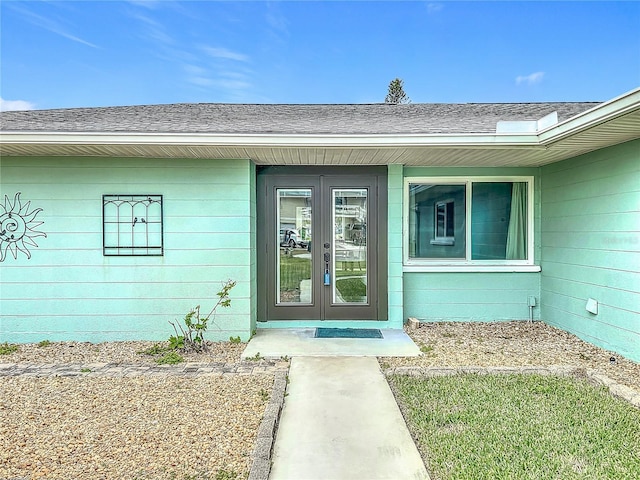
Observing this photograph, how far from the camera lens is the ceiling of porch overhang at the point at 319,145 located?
13.5ft

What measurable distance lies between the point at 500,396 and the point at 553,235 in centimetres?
334

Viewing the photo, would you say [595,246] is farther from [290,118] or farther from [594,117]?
[290,118]

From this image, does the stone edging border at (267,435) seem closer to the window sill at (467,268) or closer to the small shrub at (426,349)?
the small shrub at (426,349)

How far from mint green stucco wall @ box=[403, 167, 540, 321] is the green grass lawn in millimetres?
2134

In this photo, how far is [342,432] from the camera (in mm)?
2770

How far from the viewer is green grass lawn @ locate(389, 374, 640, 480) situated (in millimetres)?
2281

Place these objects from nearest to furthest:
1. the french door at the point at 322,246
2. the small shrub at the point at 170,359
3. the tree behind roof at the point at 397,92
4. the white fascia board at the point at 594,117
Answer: the white fascia board at the point at 594,117 → the small shrub at the point at 170,359 → the french door at the point at 322,246 → the tree behind roof at the point at 397,92

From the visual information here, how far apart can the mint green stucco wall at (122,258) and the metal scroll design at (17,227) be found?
0.07 m

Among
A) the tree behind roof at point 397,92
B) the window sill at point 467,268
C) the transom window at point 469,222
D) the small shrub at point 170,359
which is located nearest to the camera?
the small shrub at point 170,359

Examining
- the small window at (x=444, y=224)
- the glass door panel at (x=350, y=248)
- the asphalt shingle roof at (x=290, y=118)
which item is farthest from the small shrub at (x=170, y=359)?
the small window at (x=444, y=224)

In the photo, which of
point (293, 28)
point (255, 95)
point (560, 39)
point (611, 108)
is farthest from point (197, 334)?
point (255, 95)

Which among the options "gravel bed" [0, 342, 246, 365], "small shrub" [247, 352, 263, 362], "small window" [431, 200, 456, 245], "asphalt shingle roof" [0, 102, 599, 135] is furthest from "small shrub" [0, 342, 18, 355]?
"small window" [431, 200, 456, 245]

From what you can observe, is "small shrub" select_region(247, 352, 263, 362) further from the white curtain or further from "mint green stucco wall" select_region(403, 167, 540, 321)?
the white curtain

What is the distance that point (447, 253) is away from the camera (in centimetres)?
601
